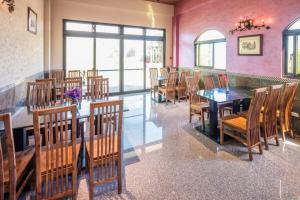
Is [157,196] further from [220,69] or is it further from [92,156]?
[220,69]

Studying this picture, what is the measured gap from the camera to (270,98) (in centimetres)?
328

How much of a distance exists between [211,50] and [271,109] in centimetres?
397

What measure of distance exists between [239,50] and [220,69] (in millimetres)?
1041

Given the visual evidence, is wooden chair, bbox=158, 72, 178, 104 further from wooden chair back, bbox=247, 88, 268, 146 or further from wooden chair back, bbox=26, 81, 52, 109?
wooden chair back, bbox=26, 81, 52, 109

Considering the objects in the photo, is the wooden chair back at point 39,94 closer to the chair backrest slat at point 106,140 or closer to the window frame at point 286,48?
the chair backrest slat at point 106,140

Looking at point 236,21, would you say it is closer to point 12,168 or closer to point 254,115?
point 254,115

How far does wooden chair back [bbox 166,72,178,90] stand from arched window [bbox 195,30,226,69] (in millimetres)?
1396

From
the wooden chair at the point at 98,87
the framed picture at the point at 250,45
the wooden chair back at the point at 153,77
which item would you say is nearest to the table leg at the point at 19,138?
the wooden chair at the point at 98,87

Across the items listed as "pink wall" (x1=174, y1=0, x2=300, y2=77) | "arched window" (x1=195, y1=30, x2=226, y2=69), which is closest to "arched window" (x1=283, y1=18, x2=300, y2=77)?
"pink wall" (x1=174, y1=0, x2=300, y2=77)

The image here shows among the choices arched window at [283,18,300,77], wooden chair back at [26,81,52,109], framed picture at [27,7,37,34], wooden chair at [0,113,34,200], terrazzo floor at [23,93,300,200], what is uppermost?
framed picture at [27,7,37,34]

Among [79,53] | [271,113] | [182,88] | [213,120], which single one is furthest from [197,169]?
[79,53]

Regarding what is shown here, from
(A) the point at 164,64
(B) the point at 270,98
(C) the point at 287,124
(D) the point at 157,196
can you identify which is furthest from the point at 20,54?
(A) the point at 164,64

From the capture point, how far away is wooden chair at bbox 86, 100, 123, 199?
2156 millimetres

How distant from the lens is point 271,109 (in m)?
3.48
